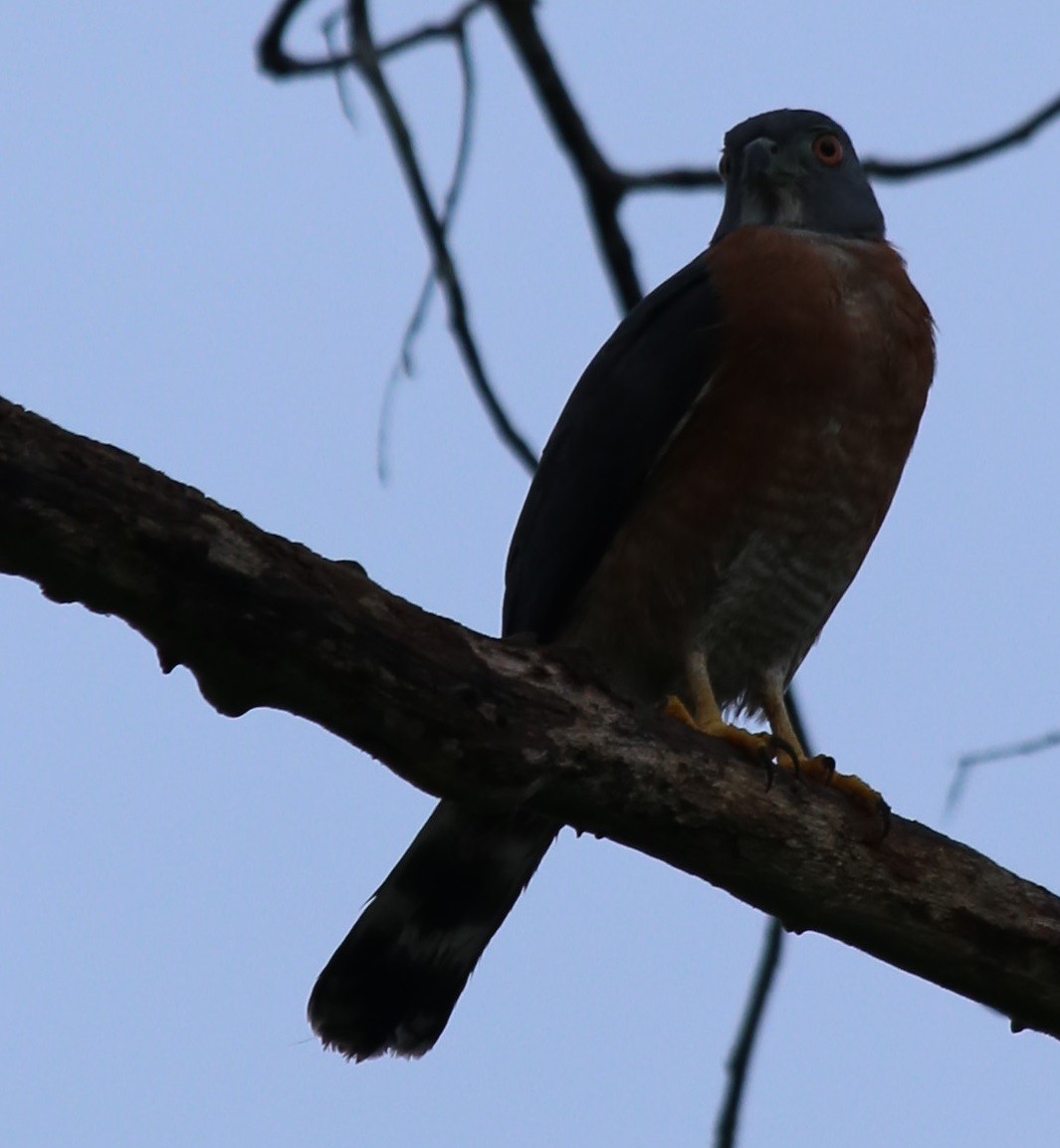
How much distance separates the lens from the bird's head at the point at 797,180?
17.9 ft

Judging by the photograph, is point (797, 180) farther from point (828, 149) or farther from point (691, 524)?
point (691, 524)

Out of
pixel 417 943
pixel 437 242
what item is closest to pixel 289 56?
pixel 437 242

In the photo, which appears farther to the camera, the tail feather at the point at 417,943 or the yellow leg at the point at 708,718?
the tail feather at the point at 417,943

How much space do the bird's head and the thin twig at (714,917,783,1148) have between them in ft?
7.42

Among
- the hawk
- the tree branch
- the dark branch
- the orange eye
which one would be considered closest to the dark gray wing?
the hawk

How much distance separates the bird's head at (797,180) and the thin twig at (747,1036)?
226 cm

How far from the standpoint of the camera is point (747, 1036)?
4.05m

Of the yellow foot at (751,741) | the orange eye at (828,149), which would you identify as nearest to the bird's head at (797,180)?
the orange eye at (828,149)

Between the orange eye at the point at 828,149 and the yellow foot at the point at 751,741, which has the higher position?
the orange eye at the point at 828,149

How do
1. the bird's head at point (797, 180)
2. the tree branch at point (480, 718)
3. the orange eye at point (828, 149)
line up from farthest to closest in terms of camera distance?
the orange eye at point (828, 149)
the bird's head at point (797, 180)
the tree branch at point (480, 718)

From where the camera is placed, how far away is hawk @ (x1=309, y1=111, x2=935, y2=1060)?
171 inches

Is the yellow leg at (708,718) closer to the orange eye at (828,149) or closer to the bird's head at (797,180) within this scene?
the bird's head at (797,180)

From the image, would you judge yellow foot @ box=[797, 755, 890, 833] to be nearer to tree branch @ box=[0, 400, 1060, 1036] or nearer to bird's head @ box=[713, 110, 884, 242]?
tree branch @ box=[0, 400, 1060, 1036]

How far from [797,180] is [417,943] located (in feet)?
8.57
